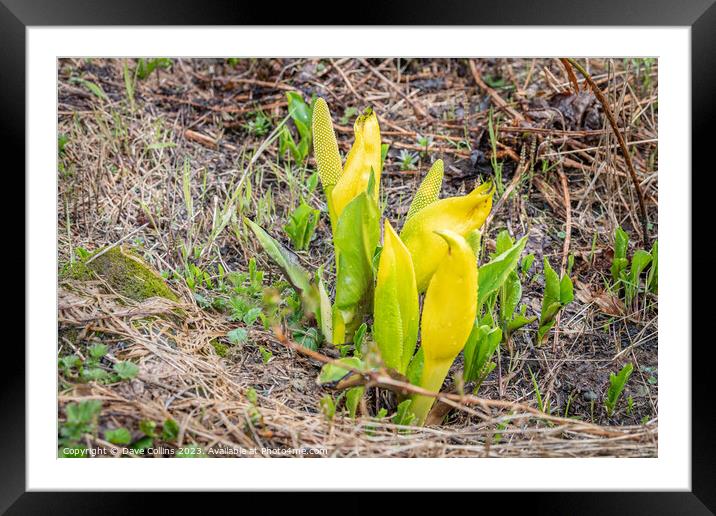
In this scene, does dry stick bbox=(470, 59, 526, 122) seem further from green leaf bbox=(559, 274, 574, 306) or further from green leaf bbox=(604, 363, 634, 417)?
green leaf bbox=(604, 363, 634, 417)

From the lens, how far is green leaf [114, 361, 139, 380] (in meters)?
1.46

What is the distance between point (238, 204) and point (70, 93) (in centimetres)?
55

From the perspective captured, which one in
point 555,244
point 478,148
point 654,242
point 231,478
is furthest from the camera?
point 478,148

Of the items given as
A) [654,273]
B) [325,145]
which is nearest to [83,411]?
[325,145]

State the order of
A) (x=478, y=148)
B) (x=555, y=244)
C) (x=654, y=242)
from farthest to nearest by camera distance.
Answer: (x=478, y=148) → (x=555, y=244) → (x=654, y=242)

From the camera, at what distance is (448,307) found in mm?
1327

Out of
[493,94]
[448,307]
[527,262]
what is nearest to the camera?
[448,307]

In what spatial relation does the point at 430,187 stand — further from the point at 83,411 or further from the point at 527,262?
the point at 83,411
